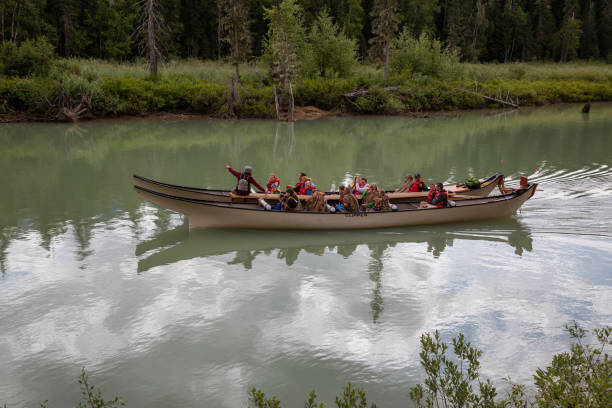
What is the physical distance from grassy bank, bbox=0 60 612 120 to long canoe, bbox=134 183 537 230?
24.8 meters

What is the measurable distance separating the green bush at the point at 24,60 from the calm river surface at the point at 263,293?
58.7 feet

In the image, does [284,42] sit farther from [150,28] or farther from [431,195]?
[431,195]

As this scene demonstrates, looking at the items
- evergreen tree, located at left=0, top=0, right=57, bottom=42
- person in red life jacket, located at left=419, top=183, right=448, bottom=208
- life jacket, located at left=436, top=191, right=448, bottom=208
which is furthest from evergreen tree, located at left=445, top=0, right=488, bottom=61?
life jacket, located at left=436, top=191, right=448, bottom=208

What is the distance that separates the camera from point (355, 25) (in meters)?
66.7

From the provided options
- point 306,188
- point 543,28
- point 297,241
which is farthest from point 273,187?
point 543,28

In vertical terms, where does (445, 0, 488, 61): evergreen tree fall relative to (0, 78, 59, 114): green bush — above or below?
above

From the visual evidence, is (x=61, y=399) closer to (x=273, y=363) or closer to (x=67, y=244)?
(x=273, y=363)

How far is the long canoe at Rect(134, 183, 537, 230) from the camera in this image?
12.6 meters

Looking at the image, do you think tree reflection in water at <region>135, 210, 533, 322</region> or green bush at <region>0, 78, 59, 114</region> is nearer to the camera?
tree reflection in water at <region>135, 210, 533, 322</region>

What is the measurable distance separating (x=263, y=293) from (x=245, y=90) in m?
29.5

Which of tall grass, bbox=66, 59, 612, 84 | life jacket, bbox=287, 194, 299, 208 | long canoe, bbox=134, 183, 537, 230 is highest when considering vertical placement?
tall grass, bbox=66, 59, 612, 84

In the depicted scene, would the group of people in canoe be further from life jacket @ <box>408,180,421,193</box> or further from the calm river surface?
life jacket @ <box>408,180,421,193</box>

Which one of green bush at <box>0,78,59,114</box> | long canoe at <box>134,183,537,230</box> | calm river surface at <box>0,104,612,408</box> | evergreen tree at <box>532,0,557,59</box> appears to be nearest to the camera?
calm river surface at <box>0,104,612,408</box>

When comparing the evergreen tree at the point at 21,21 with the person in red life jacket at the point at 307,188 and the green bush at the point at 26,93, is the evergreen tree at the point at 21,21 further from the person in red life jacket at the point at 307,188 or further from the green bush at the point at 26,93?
the person in red life jacket at the point at 307,188
